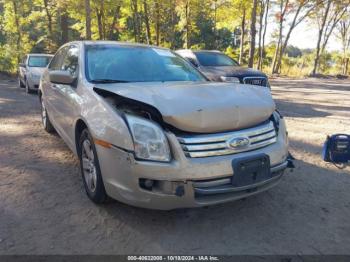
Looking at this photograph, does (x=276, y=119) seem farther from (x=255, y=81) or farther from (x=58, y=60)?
(x=255, y=81)

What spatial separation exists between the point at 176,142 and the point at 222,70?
293 inches

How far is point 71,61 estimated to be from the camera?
4953 millimetres

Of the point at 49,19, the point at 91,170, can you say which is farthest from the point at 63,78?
the point at 49,19

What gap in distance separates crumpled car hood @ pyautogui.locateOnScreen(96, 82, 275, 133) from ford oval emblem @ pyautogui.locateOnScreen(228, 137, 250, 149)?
124 mm

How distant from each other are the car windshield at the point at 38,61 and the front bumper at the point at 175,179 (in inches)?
447

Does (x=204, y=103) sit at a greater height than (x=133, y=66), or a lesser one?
lesser

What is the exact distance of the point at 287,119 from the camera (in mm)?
8625

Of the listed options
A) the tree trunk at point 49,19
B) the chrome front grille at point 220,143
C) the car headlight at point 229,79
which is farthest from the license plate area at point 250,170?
the tree trunk at point 49,19

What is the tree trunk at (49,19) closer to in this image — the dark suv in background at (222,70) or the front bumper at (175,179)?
the dark suv in background at (222,70)

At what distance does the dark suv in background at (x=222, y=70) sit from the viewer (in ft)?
32.0

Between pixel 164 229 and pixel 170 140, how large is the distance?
87 centimetres

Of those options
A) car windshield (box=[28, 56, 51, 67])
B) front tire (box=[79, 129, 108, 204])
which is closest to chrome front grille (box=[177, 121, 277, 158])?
front tire (box=[79, 129, 108, 204])

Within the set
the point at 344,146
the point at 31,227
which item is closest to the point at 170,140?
the point at 31,227

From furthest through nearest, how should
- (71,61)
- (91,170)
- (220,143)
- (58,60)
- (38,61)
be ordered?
(38,61), (58,60), (71,61), (91,170), (220,143)
